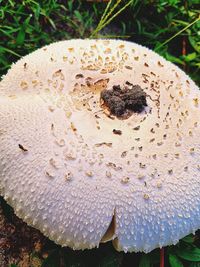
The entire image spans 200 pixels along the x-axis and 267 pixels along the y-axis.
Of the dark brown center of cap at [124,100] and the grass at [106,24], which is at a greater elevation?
the dark brown center of cap at [124,100]

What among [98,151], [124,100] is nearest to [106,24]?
[124,100]

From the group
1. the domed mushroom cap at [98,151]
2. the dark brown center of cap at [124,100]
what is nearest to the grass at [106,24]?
the domed mushroom cap at [98,151]

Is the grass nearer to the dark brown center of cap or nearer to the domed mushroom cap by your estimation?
the domed mushroom cap

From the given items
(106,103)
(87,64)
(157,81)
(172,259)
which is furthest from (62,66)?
(172,259)

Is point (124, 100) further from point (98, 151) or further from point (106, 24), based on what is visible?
point (106, 24)

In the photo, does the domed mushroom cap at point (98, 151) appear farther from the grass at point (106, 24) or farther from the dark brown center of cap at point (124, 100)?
the grass at point (106, 24)

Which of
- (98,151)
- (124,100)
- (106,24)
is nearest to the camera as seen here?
(98,151)

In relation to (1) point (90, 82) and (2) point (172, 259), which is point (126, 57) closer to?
(1) point (90, 82)
